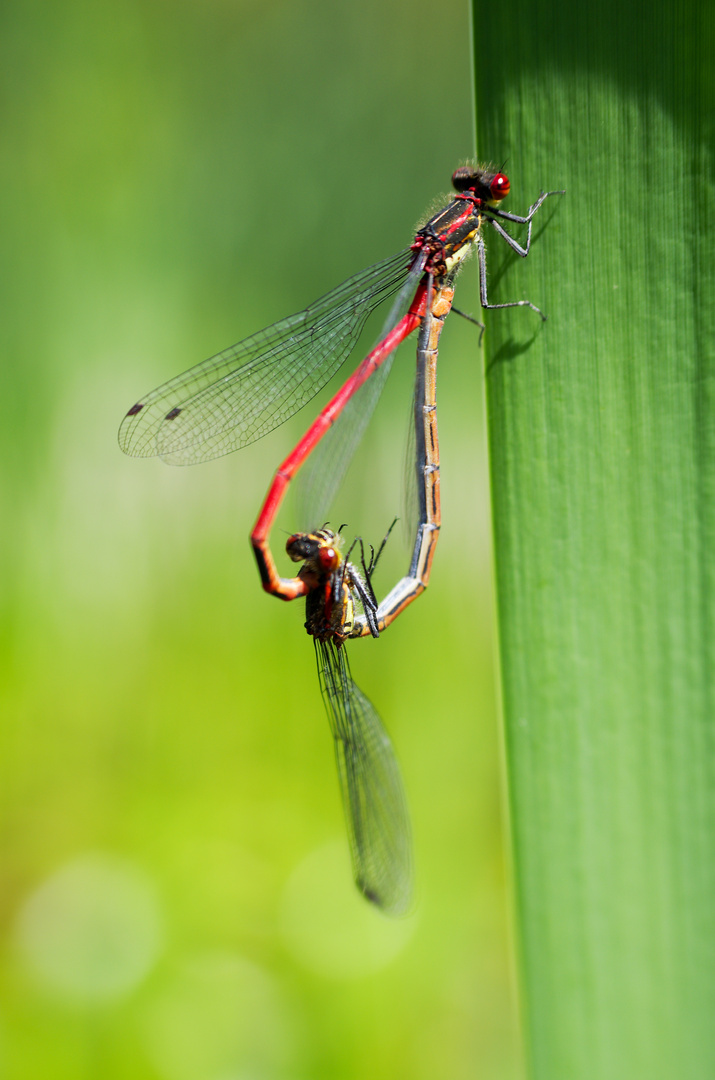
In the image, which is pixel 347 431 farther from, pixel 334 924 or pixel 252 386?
pixel 334 924

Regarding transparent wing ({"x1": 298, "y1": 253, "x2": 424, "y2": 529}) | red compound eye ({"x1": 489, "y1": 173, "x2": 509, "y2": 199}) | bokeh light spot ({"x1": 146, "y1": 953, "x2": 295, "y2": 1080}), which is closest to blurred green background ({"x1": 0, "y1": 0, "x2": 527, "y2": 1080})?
bokeh light spot ({"x1": 146, "y1": 953, "x2": 295, "y2": 1080})

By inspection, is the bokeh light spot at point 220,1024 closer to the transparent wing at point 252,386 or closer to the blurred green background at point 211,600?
the blurred green background at point 211,600

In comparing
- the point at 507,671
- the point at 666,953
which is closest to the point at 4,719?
the point at 507,671

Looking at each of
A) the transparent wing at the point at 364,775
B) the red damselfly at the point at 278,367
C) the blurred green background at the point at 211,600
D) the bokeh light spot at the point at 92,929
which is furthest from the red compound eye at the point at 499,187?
the bokeh light spot at the point at 92,929

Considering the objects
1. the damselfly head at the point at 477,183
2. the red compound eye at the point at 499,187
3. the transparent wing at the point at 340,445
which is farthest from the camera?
the transparent wing at the point at 340,445

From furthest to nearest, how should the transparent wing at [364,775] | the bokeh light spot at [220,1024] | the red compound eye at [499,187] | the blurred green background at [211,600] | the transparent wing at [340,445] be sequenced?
1. the blurred green background at [211,600]
2. the bokeh light spot at [220,1024]
3. the transparent wing at [364,775]
4. the transparent wing at [340,445]
5. the red compound eye at [499,187]

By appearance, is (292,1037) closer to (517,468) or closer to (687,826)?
(687,826)

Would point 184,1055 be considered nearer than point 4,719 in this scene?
Yes
